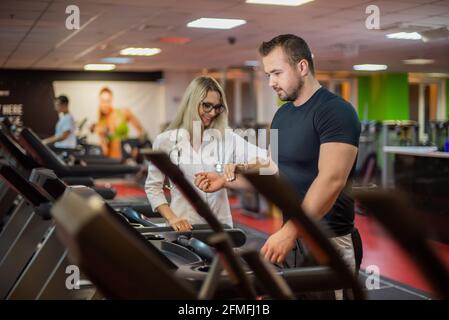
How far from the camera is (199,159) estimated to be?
9.37ft

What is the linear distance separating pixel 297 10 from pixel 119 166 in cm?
274

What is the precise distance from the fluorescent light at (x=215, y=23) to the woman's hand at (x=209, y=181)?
5530mm

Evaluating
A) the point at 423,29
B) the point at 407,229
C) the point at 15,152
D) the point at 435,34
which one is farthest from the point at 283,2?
the point at 407,229

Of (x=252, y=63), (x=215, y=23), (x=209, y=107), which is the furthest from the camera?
(x=252, y=63)

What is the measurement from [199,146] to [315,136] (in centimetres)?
84

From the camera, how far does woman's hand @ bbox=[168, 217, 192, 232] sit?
2.42 metres

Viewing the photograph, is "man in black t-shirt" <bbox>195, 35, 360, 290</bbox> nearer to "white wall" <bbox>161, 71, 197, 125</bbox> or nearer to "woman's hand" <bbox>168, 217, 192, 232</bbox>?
"woman's hand" <bbox>168, 217, 192, 232</bbox>

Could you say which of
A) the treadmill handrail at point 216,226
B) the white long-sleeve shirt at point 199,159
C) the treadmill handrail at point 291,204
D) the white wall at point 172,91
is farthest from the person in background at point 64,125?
the treadmill handrail at point 291,204

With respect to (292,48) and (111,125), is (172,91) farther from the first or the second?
(292,48)

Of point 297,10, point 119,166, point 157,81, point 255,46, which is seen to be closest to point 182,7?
point 297,10

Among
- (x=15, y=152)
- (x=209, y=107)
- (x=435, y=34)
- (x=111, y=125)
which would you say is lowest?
(x=111, y=125)
